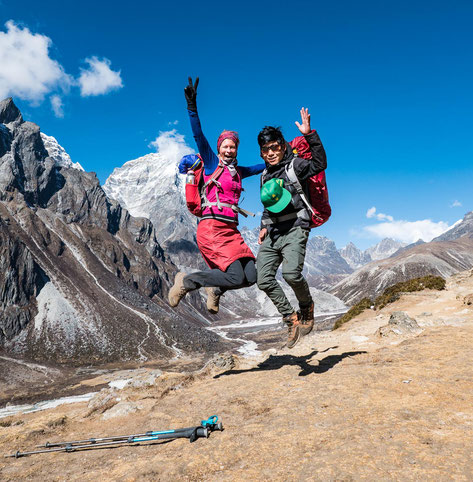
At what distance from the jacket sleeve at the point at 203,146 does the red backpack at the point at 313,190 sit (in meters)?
1.69

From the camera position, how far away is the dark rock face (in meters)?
89.8

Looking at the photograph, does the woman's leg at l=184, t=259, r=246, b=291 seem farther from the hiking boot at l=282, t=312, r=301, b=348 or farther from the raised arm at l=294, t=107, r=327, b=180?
the raised arm at l=294, t=107, r=327, b=180

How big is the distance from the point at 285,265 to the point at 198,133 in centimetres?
329

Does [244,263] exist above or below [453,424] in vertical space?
above

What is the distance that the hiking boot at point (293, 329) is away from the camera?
6270mm

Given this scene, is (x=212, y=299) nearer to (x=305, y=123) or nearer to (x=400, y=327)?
(x=305, y=123)

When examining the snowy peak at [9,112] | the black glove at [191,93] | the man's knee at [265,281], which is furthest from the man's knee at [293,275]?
the snowy peak at [9,112]

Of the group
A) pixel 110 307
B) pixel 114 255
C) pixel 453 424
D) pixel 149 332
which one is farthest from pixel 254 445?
pixel 114 255

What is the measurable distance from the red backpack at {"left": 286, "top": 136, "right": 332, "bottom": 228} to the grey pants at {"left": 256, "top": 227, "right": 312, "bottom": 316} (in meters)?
0.42

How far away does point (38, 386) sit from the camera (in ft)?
211

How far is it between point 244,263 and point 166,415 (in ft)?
10.4

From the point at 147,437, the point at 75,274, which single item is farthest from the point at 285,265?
the point at 75,274

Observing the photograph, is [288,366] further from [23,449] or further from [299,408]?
[23,449]

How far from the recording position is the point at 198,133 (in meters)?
6.90
